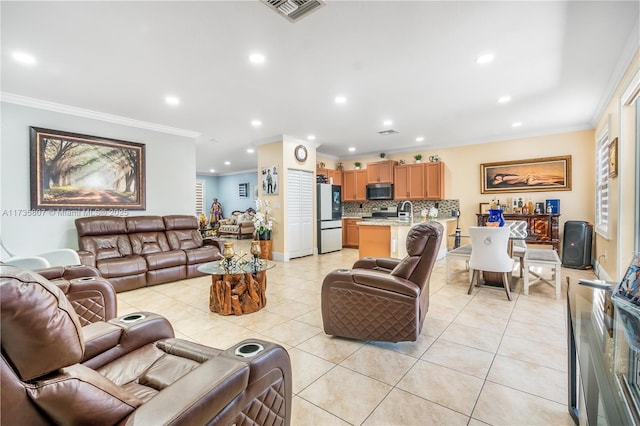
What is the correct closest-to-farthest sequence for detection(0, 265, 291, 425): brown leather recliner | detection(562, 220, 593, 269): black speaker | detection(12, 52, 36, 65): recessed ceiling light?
detection(0, 265, 291, 425): brown leather recliner → detection(12, 52, 36, 65): recessed ceiling light → detection(562, 220, 593, 269): black speaker

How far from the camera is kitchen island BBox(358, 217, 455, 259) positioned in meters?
5.11

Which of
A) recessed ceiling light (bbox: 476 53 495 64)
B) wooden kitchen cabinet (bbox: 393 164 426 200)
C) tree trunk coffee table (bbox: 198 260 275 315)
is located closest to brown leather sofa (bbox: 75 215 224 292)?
tree trunk coffee table (bbox: 198 260 275 315)

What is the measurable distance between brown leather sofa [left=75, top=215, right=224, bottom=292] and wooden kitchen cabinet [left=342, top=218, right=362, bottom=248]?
375cm

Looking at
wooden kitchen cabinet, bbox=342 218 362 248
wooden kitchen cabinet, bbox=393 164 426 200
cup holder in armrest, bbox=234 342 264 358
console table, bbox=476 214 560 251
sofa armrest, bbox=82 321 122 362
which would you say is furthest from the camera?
wooden kitchen cabinet, bbox=342 218 362 248

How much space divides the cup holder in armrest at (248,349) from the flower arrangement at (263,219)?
4902 mm

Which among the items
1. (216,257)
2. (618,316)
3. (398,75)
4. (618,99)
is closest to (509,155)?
(618,99)

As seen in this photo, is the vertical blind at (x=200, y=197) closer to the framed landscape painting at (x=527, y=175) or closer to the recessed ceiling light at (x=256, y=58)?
the recessed ceiling light at (x=256, y=58)

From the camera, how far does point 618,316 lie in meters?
1.40

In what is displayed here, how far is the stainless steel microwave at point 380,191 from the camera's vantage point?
754 centimetres

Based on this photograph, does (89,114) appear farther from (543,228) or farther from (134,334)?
(543,228)

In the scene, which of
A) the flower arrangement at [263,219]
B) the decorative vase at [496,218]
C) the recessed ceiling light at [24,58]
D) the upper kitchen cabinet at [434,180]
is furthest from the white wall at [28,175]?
the upper kitchen cabinet at [434,180]

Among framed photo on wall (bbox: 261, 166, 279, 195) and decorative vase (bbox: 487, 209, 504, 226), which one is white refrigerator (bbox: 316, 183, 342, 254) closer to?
framed photo on wall (bbox: 261, 166, 279, 195)

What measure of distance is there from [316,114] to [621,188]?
13.0ft

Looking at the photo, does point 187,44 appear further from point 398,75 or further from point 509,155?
point 509,155
